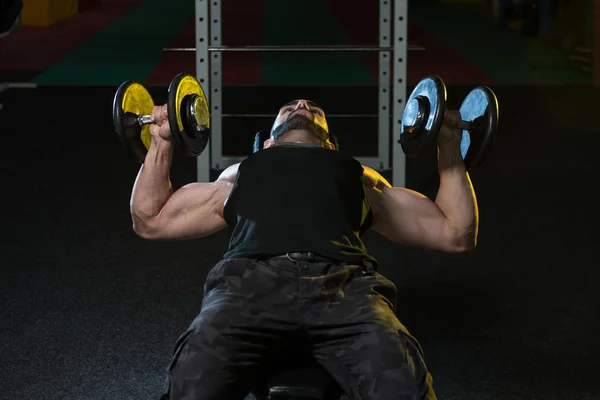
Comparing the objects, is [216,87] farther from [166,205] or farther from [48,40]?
[48,40]

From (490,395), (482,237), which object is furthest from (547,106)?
(490,395)

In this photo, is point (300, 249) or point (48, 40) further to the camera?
point (48, 40)

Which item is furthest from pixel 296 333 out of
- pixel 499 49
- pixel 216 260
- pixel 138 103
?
pixel 499 49

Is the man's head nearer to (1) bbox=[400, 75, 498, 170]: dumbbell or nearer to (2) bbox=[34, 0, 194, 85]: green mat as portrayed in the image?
(1) bbox=[400, 75, 498, 170]: dumbbell

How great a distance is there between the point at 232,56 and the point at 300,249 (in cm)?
622

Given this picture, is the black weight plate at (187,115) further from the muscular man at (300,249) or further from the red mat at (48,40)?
Result: the red mat at (48,40)

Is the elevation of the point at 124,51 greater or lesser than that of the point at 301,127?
lesser

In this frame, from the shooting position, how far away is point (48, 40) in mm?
8211

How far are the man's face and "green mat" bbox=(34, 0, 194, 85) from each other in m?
4.43

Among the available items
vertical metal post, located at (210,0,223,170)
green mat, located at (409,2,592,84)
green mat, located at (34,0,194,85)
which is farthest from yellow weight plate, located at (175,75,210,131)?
green mat, located at (409,2,592,84)

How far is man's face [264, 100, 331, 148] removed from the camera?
2.07 m

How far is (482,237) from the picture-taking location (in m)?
3.31

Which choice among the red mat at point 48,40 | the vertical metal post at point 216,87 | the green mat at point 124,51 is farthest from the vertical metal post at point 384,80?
the red mat at point 48,40

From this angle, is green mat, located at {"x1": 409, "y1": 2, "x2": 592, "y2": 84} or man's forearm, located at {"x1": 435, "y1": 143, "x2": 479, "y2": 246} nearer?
man's forearm, located at {"x1": 435, "y1": 143, "x2": 479, "y2": 246}
